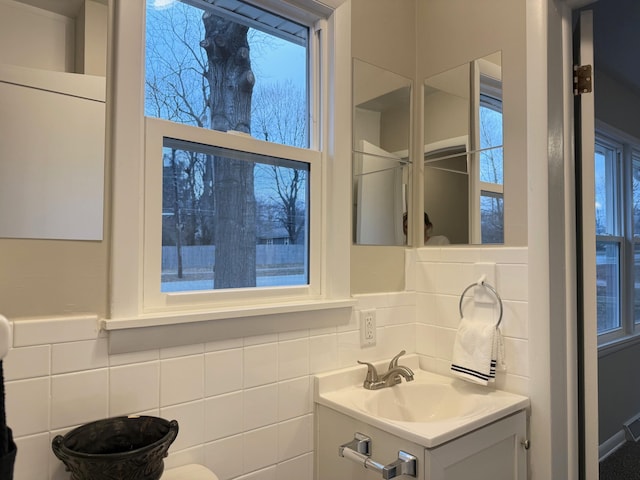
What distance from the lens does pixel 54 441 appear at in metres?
0.97

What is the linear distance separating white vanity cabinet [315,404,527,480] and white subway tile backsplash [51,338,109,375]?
740 millimetres

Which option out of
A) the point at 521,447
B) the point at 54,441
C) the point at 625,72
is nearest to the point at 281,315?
the point at 54,441

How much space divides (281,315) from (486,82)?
1156 mm

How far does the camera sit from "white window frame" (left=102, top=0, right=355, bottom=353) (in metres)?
1.13

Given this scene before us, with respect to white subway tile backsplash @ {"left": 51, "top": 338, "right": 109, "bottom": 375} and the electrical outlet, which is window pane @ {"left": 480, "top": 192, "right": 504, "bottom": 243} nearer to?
the electrical outlet

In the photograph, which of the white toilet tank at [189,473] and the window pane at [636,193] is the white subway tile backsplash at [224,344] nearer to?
the white toilet tank at [189,473]

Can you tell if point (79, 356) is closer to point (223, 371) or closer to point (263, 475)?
point (223, 371)

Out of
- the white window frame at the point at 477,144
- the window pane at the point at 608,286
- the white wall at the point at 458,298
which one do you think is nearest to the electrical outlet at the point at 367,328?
the white wall at the point at 458,298

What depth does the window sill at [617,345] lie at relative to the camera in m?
2.67

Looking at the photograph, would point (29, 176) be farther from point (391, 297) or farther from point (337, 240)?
point (391, 297)

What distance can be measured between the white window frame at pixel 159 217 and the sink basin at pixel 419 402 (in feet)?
0.78

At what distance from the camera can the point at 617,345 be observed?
9.21 feet

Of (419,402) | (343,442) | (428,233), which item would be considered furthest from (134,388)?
(428,233)

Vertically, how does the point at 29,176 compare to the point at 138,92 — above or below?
below
